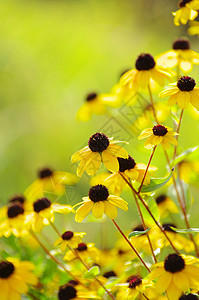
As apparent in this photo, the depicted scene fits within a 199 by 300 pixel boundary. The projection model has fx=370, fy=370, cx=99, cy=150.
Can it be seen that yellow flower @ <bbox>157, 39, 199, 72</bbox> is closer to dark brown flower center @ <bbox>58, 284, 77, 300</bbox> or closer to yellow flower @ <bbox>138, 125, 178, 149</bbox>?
yellow flower @ <bbox>138, 125, 178, 149</bbox>

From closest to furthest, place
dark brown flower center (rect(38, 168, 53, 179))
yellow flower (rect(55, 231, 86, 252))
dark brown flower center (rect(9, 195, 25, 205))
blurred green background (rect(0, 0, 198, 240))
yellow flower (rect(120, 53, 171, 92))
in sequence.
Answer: yellow flower (rect(55, 231, 86, 252))
yellow flower (rect(120, 53, 171, 92))
dark brown flower center (rect(9, 195, 25, 205))
dark brown flower center (rect(38, 168, 53, 179))
blurred green background (rect(0, 0, 198, 240))

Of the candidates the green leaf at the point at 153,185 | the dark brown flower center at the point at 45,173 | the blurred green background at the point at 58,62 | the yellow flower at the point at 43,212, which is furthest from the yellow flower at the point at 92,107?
the blurred green background at the point at 58,62

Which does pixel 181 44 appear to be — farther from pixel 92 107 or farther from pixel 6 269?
pixel 6 269

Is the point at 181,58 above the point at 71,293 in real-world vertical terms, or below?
above

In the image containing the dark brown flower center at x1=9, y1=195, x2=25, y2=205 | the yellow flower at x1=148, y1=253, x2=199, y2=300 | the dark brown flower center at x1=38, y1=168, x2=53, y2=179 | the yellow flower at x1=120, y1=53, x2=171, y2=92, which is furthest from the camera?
the dark brown flower center at x1=38, y1=168, x2=53, y2=179

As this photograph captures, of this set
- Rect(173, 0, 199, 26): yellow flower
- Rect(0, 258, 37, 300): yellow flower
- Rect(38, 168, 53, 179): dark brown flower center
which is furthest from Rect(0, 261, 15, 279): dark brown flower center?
Rect(173, 0, 199, 26): yellow flower

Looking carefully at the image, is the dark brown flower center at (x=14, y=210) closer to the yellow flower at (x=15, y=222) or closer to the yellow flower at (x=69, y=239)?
the yellow flower at (x=15, y=222)

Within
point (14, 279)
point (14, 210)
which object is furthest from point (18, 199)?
point (14, 279)
